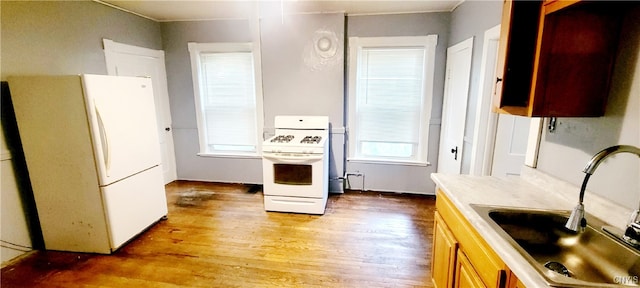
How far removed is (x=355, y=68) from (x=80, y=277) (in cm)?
332

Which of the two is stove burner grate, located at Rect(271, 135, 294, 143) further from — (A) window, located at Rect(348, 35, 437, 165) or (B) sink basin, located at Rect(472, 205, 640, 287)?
(B) sink basin, located at Rect(472, 205, 640, 287)

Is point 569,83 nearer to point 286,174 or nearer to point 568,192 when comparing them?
point 568,192

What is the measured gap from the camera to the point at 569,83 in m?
1.23

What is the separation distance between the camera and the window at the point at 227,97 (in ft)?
12.4

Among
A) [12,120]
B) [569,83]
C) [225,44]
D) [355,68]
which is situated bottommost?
[12,120]

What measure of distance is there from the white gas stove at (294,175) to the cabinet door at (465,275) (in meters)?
1.78

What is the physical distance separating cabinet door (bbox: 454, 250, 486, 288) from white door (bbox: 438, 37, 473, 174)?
63.1 inches

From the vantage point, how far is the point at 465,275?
4.51 feet

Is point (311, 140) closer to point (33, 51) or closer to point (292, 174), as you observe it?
point (292, 174)

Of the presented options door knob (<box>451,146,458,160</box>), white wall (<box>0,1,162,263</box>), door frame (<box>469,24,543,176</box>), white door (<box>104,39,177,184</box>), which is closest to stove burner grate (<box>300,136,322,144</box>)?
door knob (<box>451,146,458,160</box>)

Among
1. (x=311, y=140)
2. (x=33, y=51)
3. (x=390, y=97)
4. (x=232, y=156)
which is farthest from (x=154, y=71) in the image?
(x=390, y=97)

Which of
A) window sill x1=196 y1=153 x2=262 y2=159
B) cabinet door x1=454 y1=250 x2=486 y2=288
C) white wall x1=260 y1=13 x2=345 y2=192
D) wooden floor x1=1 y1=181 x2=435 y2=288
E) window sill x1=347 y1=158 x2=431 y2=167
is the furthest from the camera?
window sill x1=196 y1=153 x2=262 y2=159

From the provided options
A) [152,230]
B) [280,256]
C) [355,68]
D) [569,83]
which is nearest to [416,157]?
[355,68]

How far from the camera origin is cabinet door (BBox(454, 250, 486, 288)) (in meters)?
1.25
